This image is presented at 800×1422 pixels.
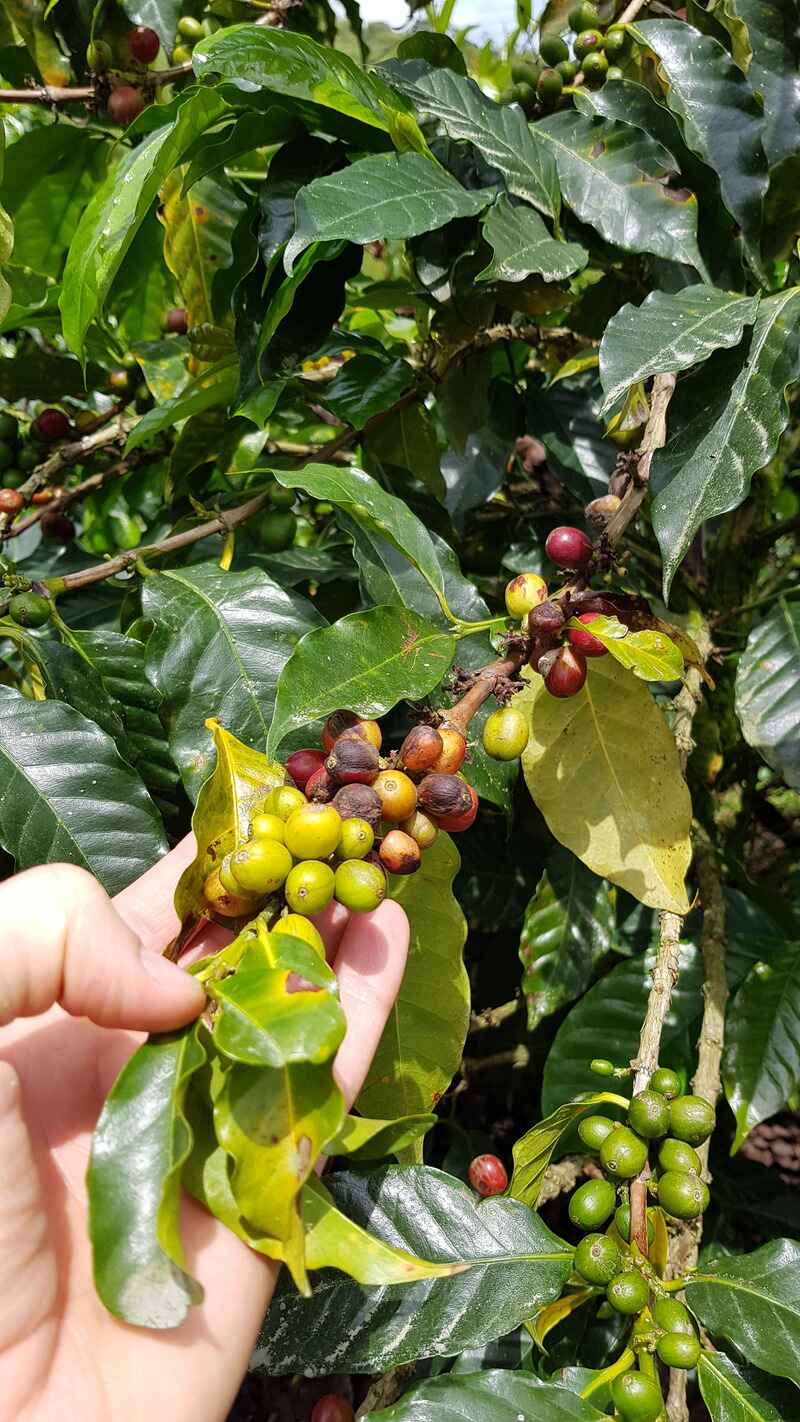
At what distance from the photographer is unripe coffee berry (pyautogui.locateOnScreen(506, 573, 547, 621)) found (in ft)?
3.43

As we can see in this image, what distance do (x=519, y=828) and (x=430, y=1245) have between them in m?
0.90

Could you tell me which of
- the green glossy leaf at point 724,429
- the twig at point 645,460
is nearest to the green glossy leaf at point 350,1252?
the green glossy leaf at point 724,429

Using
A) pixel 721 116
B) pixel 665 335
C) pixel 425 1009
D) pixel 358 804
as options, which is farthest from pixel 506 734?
pixel 721 116

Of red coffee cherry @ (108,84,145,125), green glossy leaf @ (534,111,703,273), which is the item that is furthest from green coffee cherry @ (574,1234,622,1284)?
red coffee cherry @ (108,84,145,125)

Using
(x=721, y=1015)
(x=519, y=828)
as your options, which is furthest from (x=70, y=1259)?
(x=519, y=828)

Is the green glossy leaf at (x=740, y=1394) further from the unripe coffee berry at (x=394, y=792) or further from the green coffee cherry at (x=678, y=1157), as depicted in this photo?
the unripe coffee berry at (x=394, y=792)

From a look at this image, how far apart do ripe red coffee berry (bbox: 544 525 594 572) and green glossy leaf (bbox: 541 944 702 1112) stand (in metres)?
0.65

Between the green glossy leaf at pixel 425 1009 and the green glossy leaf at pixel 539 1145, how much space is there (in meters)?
0.11

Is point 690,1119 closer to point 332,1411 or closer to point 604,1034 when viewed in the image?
point 604,1034

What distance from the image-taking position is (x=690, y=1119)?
1.01 m

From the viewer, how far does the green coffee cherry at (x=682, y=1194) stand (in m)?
0.96

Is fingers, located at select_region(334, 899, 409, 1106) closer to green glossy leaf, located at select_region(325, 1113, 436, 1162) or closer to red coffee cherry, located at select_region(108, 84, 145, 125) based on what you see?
green glossy leaf, located at select_region(325, 1113, 436, 1162)

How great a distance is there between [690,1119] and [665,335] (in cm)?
82

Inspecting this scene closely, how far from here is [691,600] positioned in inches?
68.7
